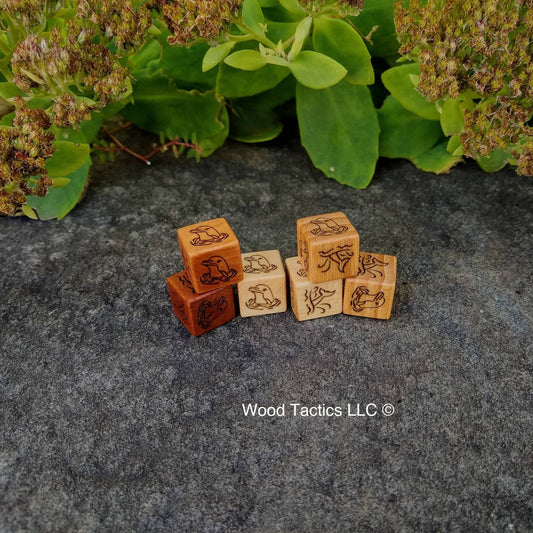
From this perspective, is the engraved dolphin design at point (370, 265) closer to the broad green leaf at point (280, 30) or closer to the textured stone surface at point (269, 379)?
the textured stone surface at point (269, 379)

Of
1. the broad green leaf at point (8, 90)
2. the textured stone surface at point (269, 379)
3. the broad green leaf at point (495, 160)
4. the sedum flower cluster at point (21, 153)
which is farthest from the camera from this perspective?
the broad green leaf at point (495, 160)

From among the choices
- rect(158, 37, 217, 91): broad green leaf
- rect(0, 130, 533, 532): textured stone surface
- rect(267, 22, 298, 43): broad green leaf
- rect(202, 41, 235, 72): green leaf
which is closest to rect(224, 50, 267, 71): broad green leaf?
rect(202, 41, 235, 72): green leaf

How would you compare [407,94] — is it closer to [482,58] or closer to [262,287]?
[482,58]

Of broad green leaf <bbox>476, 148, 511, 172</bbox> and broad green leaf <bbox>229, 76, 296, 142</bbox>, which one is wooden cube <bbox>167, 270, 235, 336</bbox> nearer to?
broad green leaf <bbox>229, 76, 296, 142</bbox>

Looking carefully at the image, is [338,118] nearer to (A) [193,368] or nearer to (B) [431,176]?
(B) [431,176]

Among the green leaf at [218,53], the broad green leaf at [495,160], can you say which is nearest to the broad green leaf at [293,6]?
the green leaf at [218,53]

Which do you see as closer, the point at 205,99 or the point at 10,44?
the point at 10,44

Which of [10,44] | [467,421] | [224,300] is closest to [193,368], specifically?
[224,300]
